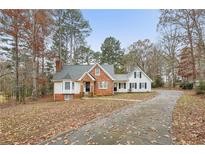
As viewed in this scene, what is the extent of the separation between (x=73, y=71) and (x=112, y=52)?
4.38 m

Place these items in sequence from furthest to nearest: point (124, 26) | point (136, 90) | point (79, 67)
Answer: point (136, 90) → point (79, 67) → point (124, 26)

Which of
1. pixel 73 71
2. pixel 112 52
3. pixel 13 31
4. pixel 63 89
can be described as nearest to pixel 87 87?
pixel 73 71

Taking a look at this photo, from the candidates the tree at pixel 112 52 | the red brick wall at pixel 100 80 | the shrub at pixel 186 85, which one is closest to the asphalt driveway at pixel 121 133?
the tree at pixel 112 52

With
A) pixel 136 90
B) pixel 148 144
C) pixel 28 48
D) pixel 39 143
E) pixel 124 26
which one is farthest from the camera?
pixel 136 90

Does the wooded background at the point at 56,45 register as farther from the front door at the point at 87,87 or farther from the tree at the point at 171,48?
the front door at the point at 87,87

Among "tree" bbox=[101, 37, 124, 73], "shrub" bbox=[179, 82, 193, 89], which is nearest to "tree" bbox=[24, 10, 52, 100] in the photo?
"tree" bbox=[101, 37, 124, 73]

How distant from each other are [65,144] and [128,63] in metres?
12.2

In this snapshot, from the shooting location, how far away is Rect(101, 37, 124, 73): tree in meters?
8.98

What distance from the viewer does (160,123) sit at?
463 centimetres
